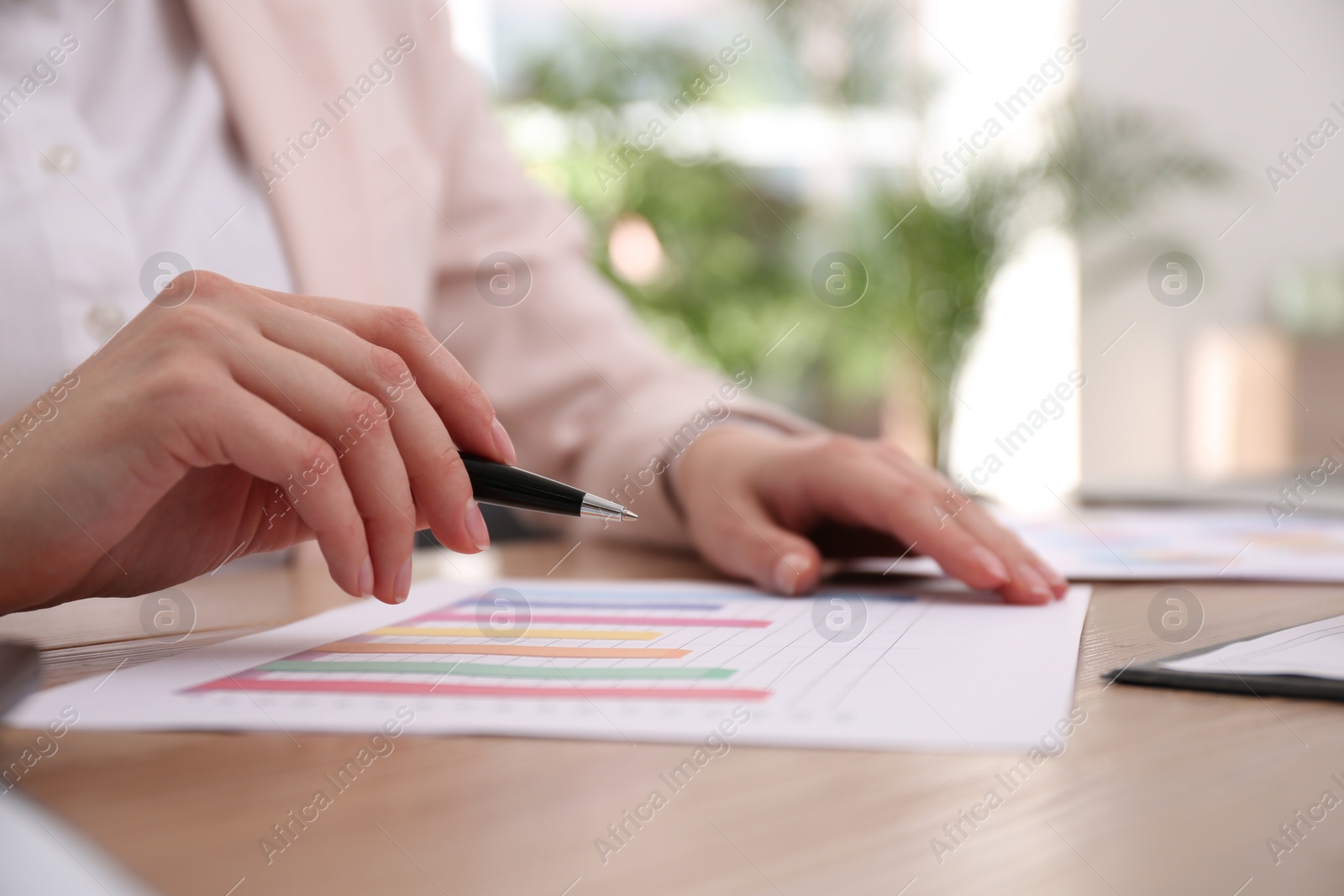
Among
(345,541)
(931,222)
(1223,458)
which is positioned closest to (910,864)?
(345,541)

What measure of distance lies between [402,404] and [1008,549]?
353 millimetres

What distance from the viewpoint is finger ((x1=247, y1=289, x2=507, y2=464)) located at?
0.50 m

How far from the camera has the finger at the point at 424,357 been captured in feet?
1.65

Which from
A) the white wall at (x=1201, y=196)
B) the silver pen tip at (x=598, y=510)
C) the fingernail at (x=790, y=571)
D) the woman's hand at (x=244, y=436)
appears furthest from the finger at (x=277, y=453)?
the white wall at (x=1201, y=196)

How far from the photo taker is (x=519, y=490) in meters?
0.51

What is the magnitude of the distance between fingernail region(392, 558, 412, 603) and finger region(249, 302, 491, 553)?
2 centimetres

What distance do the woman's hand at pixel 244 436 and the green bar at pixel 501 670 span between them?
4 cm

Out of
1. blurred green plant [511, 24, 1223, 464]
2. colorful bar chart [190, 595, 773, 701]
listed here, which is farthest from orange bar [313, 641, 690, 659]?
blurred green plant [511, 24, 1223, 464]

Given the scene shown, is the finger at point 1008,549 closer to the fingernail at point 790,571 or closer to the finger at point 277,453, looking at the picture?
the fingernail at point 790,571

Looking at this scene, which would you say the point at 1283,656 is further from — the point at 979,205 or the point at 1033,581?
Result: the point at 979,205

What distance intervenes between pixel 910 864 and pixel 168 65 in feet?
2.94

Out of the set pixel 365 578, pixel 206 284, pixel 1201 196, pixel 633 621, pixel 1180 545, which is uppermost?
pixel 206 284

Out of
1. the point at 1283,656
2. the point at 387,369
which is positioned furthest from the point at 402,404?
the point at 1283,656

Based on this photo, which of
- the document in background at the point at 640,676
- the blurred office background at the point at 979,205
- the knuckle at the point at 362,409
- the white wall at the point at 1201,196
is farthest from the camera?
the white wall at the point at 1201,196
